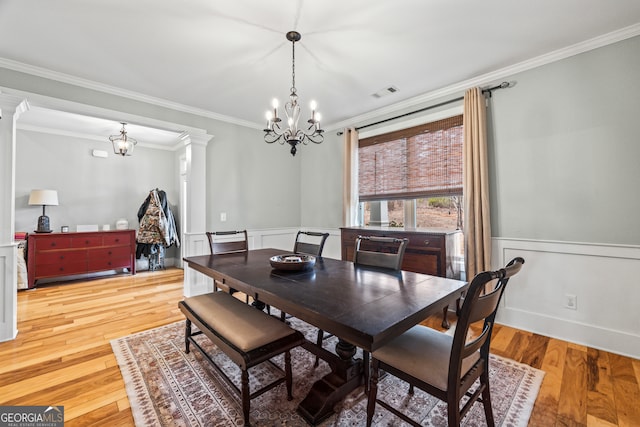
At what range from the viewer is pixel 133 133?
4844mm

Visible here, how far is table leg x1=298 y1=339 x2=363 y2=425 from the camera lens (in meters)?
1.48

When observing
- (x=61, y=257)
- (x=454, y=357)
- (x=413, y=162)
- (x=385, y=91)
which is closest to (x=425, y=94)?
(x=385, y=91)

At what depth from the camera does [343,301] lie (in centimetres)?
131

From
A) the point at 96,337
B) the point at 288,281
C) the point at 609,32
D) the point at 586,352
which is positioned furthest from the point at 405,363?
the point at 609,32

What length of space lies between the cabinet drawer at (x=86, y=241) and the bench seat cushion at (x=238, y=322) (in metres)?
3.70

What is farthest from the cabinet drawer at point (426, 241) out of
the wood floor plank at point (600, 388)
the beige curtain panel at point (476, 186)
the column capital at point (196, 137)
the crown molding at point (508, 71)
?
Answer: the column capital at point (196, 137)

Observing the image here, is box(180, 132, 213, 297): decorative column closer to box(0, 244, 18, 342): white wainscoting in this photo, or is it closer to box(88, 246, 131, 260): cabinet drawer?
box(0, 244, 18, 342): white wainscoting

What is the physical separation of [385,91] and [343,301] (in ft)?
9.03

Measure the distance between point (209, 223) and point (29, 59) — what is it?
238 cm

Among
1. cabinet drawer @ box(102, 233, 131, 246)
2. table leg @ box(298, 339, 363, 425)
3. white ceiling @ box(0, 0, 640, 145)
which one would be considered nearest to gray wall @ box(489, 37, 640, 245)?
white ceiling @ box(0, 0, 640, 145)

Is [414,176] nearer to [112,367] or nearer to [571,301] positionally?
[571,301]

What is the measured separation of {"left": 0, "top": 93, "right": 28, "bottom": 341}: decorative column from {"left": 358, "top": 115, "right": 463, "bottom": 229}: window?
381 centimetres

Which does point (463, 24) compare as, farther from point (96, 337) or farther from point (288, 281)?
point (96, 337)

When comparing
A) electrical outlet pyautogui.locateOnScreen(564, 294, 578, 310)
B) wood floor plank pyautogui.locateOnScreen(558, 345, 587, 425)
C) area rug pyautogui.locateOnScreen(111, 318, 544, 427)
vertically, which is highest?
electrical outlet pyautogui.locateOnScreen(564, 294, 578, 310)
